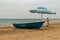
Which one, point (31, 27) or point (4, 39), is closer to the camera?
point (4, 39)

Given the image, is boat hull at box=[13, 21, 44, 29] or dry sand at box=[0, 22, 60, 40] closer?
dry sand at box=[0, 22, 60, 40]

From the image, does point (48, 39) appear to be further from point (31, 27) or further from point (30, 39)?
point (31, 27)

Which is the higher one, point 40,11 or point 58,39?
point 40,11

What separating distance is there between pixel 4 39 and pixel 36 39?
226cm

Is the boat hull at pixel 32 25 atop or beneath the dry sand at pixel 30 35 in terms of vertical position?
atop

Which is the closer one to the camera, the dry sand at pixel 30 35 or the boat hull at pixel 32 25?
the dry sand at pixel 30 35

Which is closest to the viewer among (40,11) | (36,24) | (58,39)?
(58,39)

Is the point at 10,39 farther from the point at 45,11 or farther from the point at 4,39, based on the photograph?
the point at 45,11

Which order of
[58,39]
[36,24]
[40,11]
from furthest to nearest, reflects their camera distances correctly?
[40,11], [36,24], [58,39]

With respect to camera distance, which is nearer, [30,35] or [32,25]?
[30,35]

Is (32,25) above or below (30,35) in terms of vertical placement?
above

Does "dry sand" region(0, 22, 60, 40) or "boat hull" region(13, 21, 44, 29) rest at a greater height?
"boat hull" region(13, 21, 44, 29)

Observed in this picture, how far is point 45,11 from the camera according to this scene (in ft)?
95.1

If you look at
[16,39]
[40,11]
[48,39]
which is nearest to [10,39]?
[16,39]
